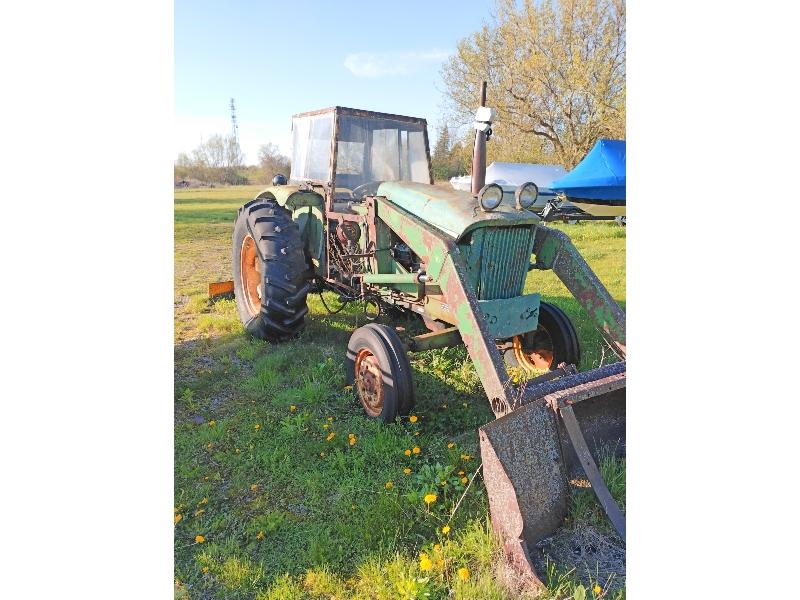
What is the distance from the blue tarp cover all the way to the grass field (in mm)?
10459

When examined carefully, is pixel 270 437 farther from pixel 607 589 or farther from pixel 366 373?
pixel 607 589

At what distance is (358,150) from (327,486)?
9.82ft

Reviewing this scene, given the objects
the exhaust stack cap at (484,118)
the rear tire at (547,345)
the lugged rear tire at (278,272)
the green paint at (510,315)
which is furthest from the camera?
the lugged rear tire at (278,272)

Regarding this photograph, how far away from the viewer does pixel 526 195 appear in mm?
3662

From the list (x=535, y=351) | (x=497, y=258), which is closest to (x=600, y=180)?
(x=535, y=351)

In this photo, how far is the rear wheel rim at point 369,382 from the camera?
352cm

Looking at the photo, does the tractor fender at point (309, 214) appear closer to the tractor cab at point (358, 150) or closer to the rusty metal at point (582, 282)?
the tractor cab at point (358, 150)

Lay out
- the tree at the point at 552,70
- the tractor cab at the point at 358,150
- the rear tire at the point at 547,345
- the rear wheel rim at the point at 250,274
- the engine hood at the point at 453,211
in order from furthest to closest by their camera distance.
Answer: the tree at the point at 552,70 → the rear wheel rim at the point at 250,274 → the tractor cab at the point at 358,150 → the rear tire at the point at 547,345 → the engine hood at the point at 453,211

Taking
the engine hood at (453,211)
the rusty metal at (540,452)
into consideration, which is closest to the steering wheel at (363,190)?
the engine hood at (453,211)

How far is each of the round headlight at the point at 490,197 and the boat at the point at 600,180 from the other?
11645mm

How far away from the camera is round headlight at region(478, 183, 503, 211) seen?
335 centimetres

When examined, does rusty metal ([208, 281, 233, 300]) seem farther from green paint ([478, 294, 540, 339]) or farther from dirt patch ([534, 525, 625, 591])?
dirt patch ([534, 525, 625, 591])

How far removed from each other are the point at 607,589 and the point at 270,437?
218cm

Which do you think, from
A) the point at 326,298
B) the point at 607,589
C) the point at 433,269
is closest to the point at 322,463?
the point at 433,269
